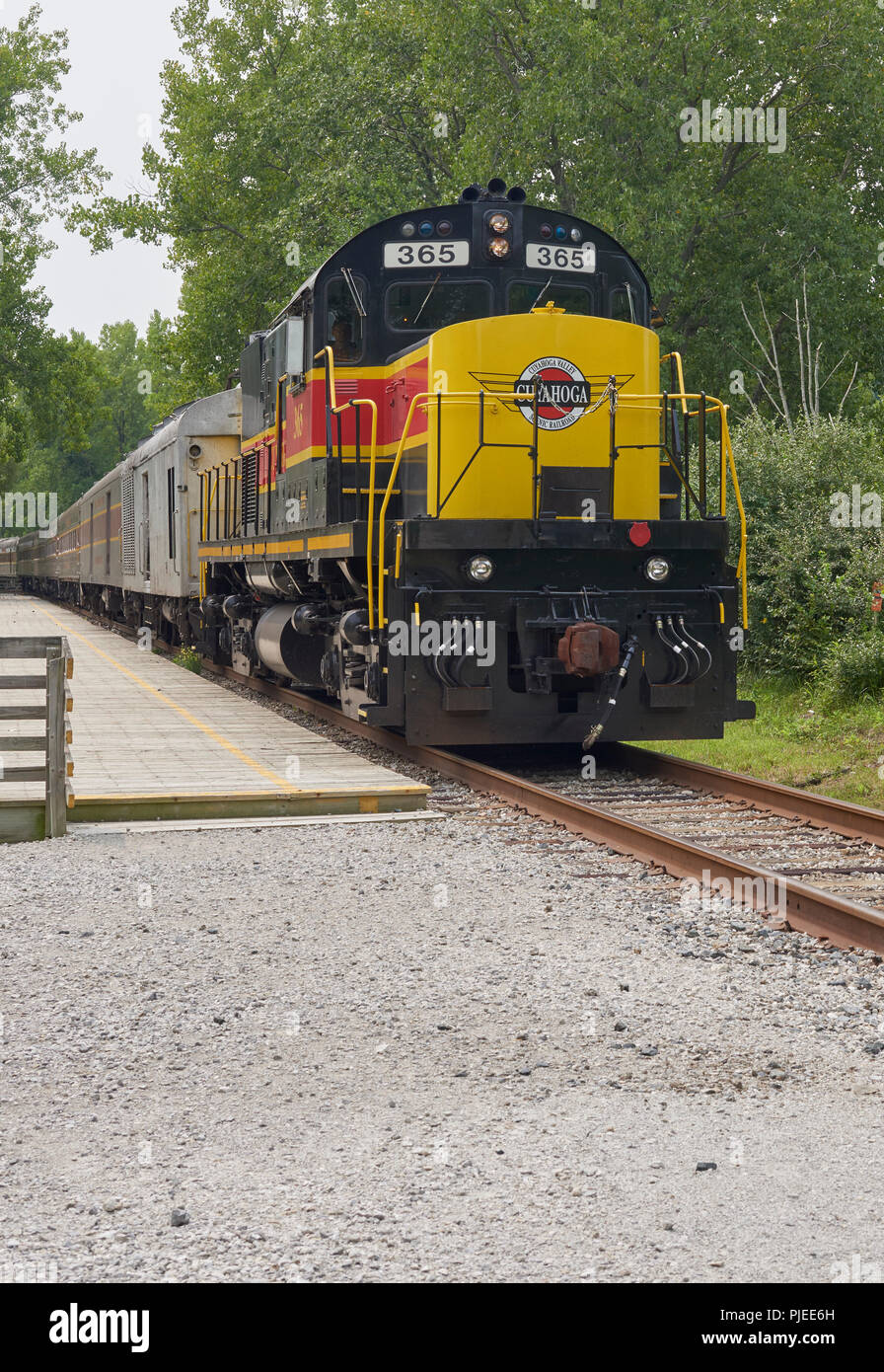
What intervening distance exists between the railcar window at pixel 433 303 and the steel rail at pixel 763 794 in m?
3.53

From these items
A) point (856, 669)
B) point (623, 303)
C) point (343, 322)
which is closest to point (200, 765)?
point (343, 322)

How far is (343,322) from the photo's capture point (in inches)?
408

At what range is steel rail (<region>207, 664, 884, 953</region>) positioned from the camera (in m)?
5.50

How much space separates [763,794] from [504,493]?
2809mm

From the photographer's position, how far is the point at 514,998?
4.75m

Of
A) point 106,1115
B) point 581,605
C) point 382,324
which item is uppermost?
point 382,324

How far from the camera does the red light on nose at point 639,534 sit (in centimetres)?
938

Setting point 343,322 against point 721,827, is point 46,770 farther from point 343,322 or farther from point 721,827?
point 343,322

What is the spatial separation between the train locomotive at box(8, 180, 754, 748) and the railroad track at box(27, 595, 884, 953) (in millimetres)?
478

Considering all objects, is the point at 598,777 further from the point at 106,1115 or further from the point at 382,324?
the point at 106,1115

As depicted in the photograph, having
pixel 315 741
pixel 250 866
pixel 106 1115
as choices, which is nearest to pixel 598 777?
pixel 315 741

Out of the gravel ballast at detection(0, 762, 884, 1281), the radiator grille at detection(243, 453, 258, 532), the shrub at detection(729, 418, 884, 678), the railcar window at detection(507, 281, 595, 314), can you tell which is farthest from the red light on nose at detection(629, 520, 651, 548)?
the radiator grille at detection(243, 453, 258, 532)

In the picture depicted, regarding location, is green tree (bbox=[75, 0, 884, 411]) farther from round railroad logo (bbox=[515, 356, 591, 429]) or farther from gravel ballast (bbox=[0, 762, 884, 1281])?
gravel ballast (bbox=[0, 762, 884, 1281])

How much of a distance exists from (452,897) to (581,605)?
3519 mm
